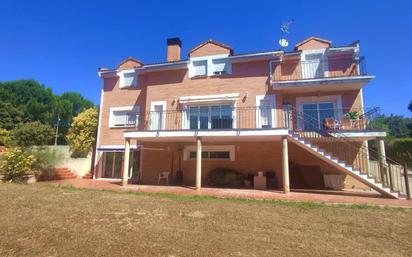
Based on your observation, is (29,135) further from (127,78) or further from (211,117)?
(211,117)

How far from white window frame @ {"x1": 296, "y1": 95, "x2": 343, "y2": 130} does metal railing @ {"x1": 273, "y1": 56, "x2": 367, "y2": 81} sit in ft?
4.29

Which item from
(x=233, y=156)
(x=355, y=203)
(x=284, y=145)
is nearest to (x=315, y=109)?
(x=284, y=145)

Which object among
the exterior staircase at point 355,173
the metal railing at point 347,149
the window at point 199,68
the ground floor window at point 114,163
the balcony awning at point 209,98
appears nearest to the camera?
the exterior staircase at point 355,173

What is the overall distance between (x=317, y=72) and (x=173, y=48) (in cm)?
1081

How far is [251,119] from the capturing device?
49.2 ft

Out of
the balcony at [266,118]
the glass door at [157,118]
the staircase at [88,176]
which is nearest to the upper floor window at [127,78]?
the glass door at [157,118]

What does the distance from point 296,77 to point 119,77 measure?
538 inches

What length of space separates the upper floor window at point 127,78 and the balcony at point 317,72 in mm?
11013

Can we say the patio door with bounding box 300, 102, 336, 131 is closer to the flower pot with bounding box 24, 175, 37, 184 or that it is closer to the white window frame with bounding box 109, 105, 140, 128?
the white window frame with bounding box 109, 105, 140, 128

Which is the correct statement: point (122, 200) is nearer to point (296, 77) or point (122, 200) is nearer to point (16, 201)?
point (16, 201)

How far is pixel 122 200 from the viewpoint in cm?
934

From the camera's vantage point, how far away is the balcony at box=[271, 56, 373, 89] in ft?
46.2

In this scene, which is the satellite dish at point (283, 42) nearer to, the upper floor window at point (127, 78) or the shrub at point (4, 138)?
the upper floor window at point (127, 78)

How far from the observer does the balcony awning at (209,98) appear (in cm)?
1567
